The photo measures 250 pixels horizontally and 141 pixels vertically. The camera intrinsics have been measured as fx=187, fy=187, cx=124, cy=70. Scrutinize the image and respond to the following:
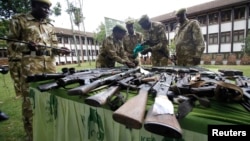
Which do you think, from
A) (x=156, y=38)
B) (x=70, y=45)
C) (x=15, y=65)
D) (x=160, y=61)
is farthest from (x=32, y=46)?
(x=70, y=45)

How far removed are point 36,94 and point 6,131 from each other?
70.3 inches

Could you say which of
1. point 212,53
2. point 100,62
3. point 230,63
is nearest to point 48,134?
point 100,62

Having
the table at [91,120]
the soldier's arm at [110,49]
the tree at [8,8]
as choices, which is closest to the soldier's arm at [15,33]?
the table at [91,120]

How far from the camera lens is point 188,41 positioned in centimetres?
435

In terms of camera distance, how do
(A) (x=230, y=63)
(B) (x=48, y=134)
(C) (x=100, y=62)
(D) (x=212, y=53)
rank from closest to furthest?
(B) (x=48, y=134)
(C) (x=100, y=62)
(A) (x=230, y=63)
(D) (x=212, y=53)

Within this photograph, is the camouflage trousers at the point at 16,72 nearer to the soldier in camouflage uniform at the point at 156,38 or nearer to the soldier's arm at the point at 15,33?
the soldier's arm at the point at 15,33

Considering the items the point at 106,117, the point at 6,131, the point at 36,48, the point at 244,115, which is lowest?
the point at 6,131

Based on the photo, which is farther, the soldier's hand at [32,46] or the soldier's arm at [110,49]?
the soldier's arm at [110,49]

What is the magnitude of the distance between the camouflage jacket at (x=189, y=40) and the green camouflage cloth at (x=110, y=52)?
1338 mm

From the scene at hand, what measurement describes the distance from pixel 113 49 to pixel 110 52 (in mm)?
112

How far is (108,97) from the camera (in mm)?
1316

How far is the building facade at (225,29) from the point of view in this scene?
20.7 metres

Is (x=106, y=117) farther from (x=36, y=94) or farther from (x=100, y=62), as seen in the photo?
(x=100, y=62)

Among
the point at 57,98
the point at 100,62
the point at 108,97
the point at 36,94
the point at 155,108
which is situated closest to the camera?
the point at 155,108
